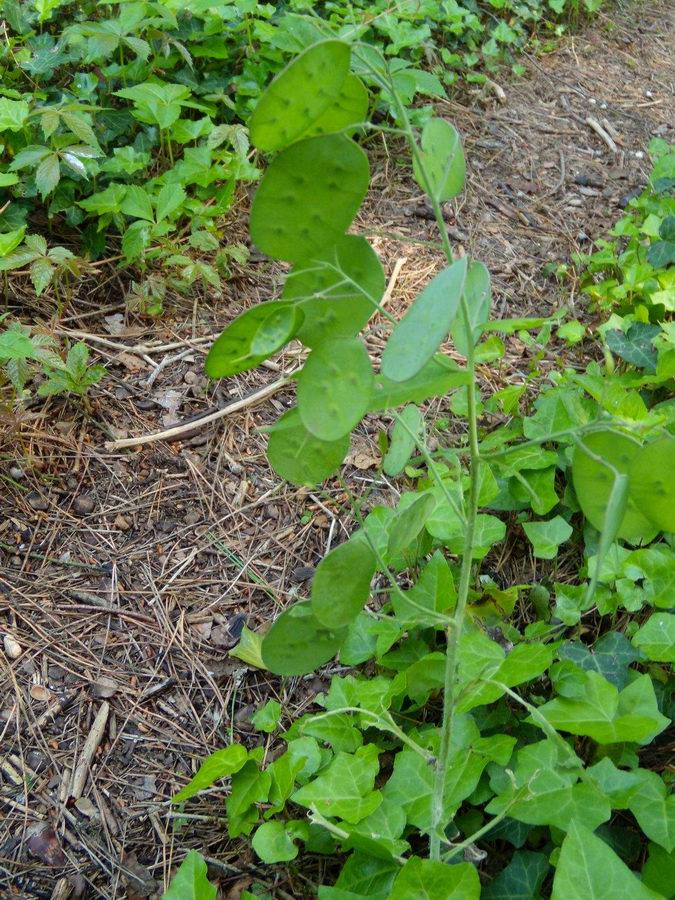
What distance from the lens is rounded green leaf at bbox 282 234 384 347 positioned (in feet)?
1.96

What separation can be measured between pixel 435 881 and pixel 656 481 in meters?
0.55

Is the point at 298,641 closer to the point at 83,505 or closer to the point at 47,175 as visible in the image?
the point at 83,505

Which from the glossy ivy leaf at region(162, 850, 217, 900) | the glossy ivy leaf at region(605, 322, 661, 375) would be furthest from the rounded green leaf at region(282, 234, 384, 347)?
the glossy ivy leaf at region(605, 322, 661, 375)

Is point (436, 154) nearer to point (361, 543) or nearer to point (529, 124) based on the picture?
point (361, 543)

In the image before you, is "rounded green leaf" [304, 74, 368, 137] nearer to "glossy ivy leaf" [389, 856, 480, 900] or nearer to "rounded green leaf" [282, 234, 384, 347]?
"rounded green leaf" [282, 234, 384, 347]

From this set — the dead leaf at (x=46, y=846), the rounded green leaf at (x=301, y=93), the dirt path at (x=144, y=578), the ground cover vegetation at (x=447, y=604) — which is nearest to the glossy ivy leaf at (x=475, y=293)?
the ground cover vegetation at (x=447, y=604)

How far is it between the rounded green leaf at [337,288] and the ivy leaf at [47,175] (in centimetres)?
131

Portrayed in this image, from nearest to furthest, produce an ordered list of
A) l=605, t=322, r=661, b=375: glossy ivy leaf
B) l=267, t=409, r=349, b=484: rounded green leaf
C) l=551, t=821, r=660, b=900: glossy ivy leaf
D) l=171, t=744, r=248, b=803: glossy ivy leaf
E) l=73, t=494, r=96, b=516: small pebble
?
l=267, t=409, r=349, b=484: rounded green leaf → l=551, t=821, r=660, b=900: glossy ivy leaf → l=171, t=744, r=248, b=803: glossy ivy leaf → l=73, t=494, r=96, b=516: small pebble → l=605, t=322, r=661, b=375: glossy ivy leaf

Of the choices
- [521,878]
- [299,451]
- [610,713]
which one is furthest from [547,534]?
[299,451]

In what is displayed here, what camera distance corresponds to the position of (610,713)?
1.04 m

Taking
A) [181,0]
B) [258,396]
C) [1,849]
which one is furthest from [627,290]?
[1,849]

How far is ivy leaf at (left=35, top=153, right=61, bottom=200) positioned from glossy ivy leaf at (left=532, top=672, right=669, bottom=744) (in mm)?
1455

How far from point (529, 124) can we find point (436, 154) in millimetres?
2349

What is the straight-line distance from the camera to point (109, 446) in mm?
1631
